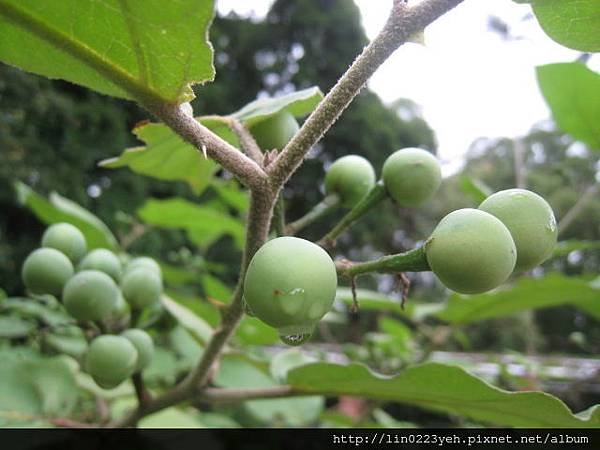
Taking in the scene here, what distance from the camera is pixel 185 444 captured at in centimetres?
187

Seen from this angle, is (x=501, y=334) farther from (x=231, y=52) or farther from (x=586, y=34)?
(x=586, y=34)

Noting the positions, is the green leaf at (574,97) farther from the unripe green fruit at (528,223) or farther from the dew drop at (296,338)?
the dew drop at (296,338)

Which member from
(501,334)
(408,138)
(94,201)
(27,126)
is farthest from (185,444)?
(408,138)

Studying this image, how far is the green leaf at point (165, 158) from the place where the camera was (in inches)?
49.8

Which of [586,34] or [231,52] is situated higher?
[586,34]

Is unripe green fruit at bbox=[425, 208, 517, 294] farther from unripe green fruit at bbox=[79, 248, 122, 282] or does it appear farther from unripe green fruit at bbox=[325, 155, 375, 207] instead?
unripe green fruit at bbox=[79, 248, 122, 282]

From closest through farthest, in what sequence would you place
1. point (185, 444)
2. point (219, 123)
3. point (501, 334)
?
point (219, 123), point (185, 444), point (501, 334)

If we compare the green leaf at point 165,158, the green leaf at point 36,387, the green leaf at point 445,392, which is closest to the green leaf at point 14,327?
the green leaf at point 36,387

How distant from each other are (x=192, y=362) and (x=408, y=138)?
1383cm

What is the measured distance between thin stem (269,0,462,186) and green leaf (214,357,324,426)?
148cm

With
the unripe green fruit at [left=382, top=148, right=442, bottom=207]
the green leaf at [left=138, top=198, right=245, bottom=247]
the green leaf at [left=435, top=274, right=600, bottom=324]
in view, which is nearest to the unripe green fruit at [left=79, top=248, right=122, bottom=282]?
the unripe green fruit at [left=382, top=148, right=442, bottom=207]

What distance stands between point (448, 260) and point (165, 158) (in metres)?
0.86

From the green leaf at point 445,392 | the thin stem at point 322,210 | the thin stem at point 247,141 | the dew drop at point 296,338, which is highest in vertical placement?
the thin stem at point 247,141

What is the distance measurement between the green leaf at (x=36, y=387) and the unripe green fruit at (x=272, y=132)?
3.62 ft
